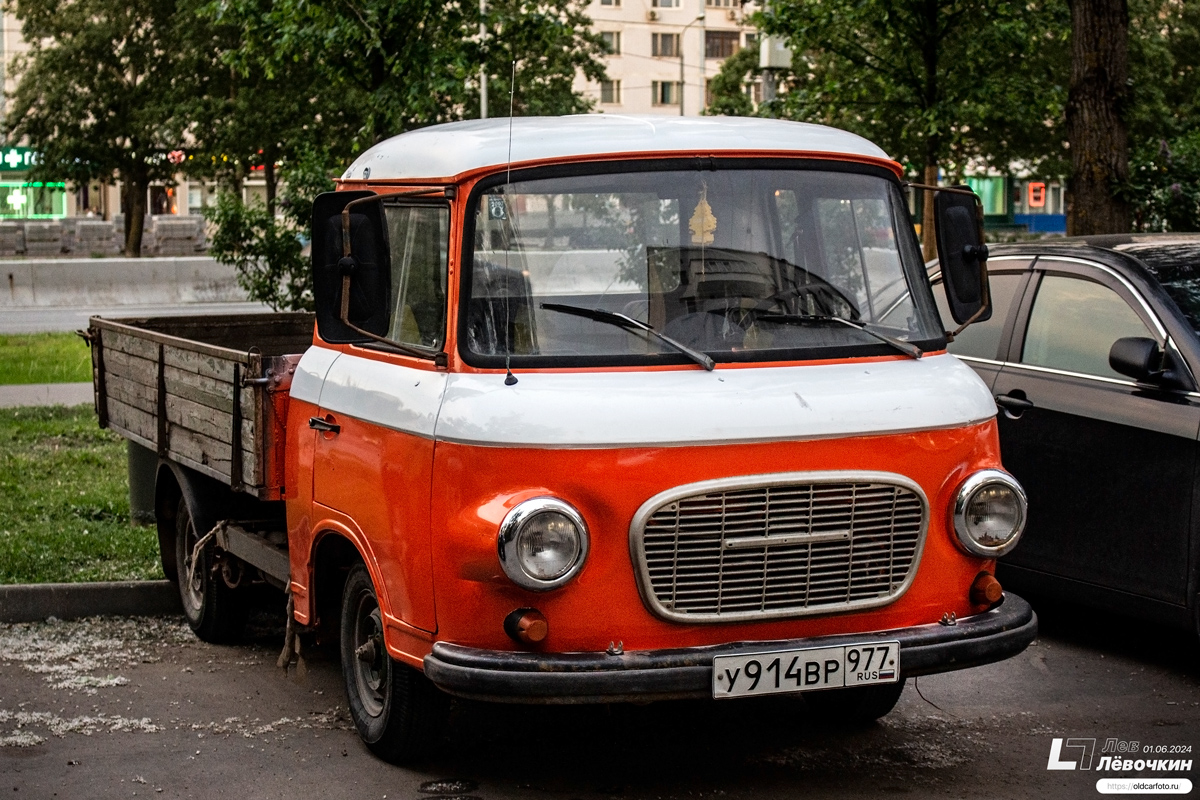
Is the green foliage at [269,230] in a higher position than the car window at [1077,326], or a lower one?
higher

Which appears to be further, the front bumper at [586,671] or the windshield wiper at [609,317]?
the windshield wiper at [609,317]

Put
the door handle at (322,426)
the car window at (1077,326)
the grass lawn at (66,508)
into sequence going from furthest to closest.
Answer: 1. the grass lawn at (66,508)
2. the car window at (1077,326)
3. the door handle at (322,426)

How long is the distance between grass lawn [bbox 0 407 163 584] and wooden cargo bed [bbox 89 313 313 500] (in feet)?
2.47

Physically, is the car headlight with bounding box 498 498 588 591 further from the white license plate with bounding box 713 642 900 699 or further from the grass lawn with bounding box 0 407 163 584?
the grass lawn with bounding box 0 407 163 584

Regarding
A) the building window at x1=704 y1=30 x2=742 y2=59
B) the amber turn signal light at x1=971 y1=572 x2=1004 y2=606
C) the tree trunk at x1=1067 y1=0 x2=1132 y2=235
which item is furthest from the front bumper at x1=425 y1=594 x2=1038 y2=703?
the building window at x1=704 y1=30 x2=742 y2=59

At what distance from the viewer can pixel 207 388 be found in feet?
22.3

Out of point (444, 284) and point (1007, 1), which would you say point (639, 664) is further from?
point (1007, 1)

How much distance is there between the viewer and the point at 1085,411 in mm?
6906

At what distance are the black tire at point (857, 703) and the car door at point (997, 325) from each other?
2.03 m

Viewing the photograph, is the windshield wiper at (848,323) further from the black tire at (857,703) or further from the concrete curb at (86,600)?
the concrete curb at (86,600)

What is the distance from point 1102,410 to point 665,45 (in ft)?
281

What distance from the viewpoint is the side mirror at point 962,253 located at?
5688 mm

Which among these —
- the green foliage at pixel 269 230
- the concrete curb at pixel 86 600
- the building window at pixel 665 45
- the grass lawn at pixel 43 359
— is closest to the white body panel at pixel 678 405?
the concrete curb at pixel 86 600

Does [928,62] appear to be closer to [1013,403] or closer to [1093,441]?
[1013,403]
